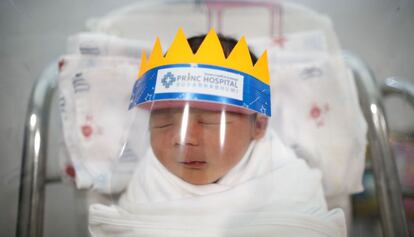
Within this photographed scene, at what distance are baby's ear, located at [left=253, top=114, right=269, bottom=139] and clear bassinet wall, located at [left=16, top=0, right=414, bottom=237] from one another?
17 centimetres

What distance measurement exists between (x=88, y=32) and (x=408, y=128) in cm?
67

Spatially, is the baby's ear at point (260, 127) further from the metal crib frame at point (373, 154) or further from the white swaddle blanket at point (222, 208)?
the metal crib frame at point (373, 154)

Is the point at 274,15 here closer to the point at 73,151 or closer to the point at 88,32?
the point at 88,32

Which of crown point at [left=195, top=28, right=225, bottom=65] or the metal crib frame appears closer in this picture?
crown point at [left=195, top=28, right=225, bottom=65]

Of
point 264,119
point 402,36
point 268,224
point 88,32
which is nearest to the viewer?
point 268,224

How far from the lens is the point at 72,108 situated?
706 millimetres

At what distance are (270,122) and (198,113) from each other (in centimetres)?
28

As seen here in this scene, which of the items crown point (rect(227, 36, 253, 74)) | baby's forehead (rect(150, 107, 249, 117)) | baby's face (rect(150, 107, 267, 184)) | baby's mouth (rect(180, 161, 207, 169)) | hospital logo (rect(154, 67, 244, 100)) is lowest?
baby's mouth (rect(180, 161, 207, 169))

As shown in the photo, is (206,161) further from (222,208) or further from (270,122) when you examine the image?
(270,122)

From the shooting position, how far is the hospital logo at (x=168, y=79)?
45 centimetres

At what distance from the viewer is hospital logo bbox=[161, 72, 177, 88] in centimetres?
45

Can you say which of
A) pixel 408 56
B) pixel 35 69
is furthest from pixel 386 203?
pixel 35 69

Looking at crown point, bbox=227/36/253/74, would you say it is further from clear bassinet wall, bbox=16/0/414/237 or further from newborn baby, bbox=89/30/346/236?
clear bassinet wall, bbox=16/0/414/237

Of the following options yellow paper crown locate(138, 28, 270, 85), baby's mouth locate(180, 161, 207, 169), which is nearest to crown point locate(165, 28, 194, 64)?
yellow paper crown locate(138, 28, 270, 85)
